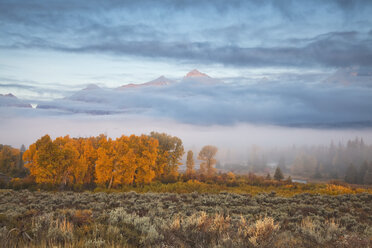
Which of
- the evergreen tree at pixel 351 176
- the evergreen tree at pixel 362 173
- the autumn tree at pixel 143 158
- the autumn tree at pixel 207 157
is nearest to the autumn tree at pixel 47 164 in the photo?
the autumn tree at pixel 143 158

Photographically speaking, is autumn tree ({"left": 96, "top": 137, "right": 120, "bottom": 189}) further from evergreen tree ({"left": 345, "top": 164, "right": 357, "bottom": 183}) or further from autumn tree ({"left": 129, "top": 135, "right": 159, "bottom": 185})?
evergreen tree ({"left": 345, "top": 164, "right": 357, "bottom": 183})

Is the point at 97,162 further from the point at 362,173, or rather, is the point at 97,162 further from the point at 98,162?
the point at 362,173

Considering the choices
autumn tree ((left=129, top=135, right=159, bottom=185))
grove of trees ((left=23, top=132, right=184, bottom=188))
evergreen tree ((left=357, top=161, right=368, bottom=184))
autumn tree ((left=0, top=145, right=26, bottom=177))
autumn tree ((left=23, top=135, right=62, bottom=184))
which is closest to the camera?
autumn tree ((left=23, top=135, right=62, bottom=184))

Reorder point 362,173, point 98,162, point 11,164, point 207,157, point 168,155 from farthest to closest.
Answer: point 11,164, point 362,173, point 207,157, point 168,155, point 98,162

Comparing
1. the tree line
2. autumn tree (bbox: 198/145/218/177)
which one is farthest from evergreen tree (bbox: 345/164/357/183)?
the tree line

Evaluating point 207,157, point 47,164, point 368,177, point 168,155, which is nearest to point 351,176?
point 368,177

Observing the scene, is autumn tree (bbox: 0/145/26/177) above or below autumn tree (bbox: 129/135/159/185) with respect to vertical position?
below

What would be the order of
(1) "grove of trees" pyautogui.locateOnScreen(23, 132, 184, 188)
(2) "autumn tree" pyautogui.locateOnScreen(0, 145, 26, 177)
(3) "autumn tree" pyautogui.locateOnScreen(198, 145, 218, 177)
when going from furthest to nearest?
(2) "autumn tree" pyautogui.locateOnScreen(0, 145, 26, 177) < (3) "autumn tree" pyautogui.locateOnScreen(198, 145, 218, 177) < (1) "grove of trees" pyautogui.locateOnScreen(23, 132, 184, 188)

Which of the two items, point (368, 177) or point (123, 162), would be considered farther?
point (368, 177)

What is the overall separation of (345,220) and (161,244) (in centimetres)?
1113

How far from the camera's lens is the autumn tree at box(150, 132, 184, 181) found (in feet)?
173

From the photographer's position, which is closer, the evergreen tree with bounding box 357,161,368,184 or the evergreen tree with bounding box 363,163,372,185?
the evergreen tree with bounding box 363,163,372,185

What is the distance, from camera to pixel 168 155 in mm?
55531

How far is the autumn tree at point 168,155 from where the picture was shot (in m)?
52.7
